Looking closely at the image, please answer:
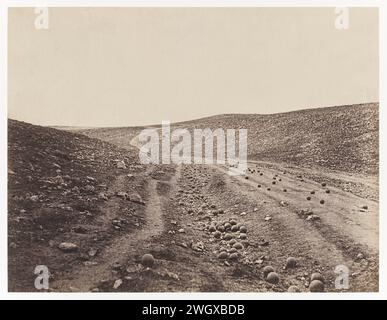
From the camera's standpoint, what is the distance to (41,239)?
9.91 meters

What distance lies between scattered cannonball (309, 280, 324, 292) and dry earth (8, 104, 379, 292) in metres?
0.18

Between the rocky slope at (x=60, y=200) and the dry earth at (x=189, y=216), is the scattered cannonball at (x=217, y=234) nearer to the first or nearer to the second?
the dry earth at (x=189, y=216)

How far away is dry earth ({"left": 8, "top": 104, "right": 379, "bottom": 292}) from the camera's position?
9562 millimetres

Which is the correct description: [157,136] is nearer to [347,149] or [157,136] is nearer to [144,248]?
[347,149]

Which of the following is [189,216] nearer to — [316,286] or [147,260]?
[147,260]

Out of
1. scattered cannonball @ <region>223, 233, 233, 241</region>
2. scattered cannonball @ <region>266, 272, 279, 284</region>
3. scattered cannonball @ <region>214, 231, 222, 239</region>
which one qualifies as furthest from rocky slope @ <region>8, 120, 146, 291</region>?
scattered cannonball @ <region>266, 272, 279, 284</region>

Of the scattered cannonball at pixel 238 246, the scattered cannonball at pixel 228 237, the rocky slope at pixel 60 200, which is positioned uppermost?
the rocky slope at pixel 60 200

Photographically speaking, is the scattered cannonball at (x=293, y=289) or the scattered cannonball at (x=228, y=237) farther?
the scattered cannonball at (x=228, y=237)

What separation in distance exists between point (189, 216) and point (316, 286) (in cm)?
434

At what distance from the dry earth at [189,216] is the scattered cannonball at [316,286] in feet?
0.60

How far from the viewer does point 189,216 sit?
12.4 m

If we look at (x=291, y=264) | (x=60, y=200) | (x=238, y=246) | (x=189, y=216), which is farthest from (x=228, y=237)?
(x=60, y=200)

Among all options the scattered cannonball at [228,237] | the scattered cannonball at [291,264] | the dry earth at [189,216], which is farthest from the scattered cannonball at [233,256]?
the scattered cannonball at [291,264]

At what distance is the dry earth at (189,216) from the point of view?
9.56 metres
